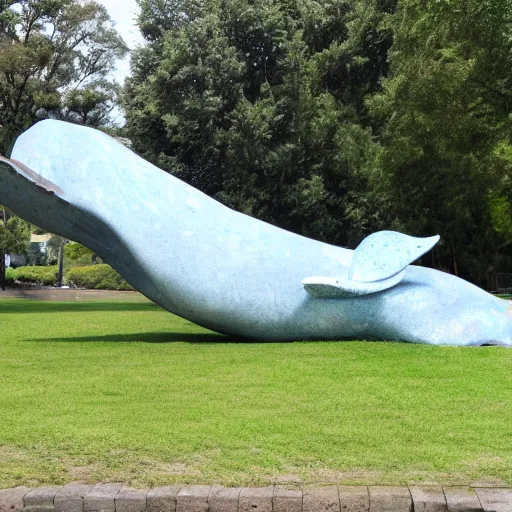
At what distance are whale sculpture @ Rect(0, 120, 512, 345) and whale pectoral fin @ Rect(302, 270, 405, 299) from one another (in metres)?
0.01

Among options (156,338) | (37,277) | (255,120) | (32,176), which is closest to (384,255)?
(156,338)

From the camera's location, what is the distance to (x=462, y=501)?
5684 millimetres

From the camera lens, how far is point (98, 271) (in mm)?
52969

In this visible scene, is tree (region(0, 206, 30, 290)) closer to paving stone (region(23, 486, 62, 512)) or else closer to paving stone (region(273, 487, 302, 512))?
paving stone (region(23, 486, 62, 512))

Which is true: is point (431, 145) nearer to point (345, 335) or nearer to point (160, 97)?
point (160, 97)

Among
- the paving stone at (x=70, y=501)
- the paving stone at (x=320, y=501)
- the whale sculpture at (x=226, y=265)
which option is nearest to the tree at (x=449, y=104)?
the whale sculpture at (x=226, y=265)

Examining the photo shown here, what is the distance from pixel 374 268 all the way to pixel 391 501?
8.16 metres

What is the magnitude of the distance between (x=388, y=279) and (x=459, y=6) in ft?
34.3

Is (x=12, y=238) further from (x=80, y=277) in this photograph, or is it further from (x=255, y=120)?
(x=80, y=277)

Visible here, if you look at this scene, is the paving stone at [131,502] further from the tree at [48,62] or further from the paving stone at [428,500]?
the tree at [48,62]

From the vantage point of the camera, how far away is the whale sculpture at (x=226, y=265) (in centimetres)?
1360

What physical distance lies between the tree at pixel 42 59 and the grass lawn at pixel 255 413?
2091 centimetres

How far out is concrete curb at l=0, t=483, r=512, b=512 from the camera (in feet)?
18.7

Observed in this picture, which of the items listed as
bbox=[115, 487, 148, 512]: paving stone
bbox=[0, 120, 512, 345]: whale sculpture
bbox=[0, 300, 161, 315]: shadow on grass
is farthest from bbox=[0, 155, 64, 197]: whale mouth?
bbox=[0, 300, 161, 315]: shadow on grass
